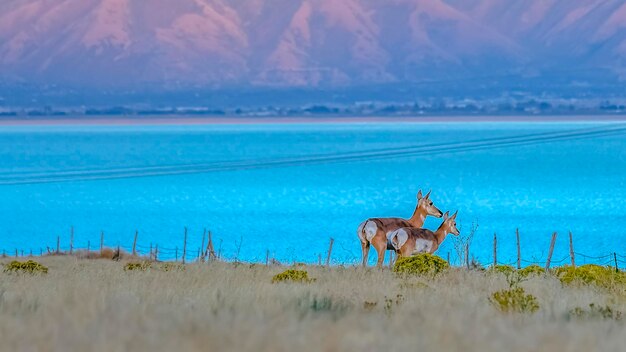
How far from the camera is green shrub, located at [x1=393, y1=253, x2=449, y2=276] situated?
21852mm

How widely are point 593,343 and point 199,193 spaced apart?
13833cm

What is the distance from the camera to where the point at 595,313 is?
13.6 metres

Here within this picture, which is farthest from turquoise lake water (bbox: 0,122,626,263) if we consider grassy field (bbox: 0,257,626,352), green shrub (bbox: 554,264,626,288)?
grassy field (bbox: 0,257,626,352)

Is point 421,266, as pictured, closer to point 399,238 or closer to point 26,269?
point 399,238

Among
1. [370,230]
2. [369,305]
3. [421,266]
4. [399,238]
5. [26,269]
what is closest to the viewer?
[369,305]

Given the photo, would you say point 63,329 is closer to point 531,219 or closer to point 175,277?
point 175,277

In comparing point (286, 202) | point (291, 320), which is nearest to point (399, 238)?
point (291, 320)

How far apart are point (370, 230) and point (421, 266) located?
5.21 metres

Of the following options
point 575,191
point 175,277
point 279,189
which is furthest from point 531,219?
point 175,277

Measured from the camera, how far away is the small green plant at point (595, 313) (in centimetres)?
1319

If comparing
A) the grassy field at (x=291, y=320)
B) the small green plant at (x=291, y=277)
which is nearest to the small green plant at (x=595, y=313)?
the grassy field at (x=291, y=320)

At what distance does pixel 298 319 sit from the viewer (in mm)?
11180

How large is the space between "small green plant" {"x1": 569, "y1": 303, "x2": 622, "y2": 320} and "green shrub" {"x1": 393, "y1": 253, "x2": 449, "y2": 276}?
24.5 feet

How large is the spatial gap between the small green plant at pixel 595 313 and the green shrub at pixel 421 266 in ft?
24.5
